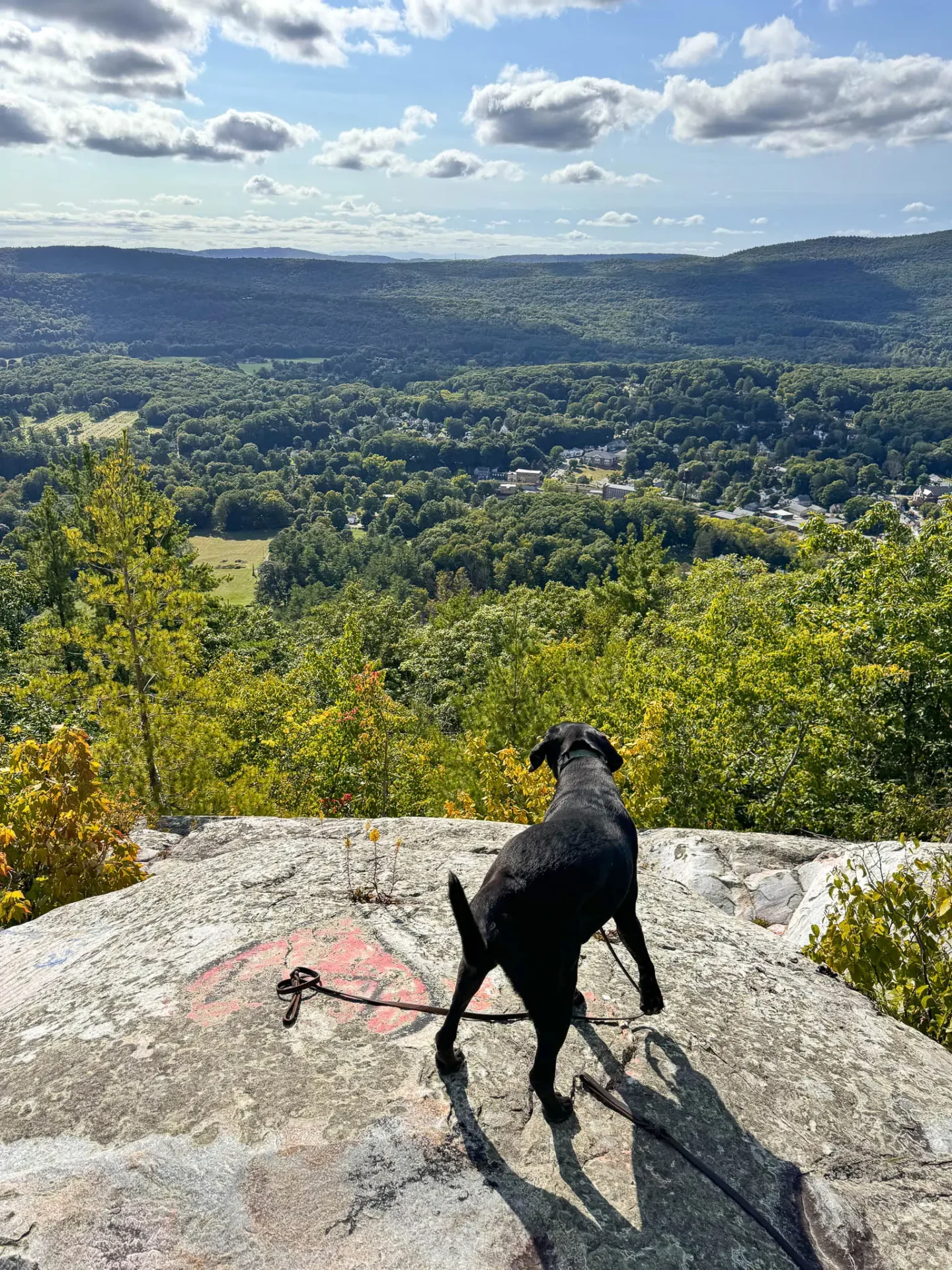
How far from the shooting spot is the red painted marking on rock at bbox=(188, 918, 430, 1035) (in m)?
4.65

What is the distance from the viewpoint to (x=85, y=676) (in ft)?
46.4

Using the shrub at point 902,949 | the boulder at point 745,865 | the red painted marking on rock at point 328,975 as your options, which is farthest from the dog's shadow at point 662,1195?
the boulder at point 745,865

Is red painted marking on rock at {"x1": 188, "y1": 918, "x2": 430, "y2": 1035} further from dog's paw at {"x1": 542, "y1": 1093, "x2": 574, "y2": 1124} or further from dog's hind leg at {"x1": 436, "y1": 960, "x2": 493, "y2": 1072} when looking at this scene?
dog's paw at {"x1": 542, "y1": 1093, "x2": 574, "y2": 1124}

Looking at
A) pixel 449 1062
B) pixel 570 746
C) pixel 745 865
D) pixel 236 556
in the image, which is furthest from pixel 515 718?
pixel 236 556

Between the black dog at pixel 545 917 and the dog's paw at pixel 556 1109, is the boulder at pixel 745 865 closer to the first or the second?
the dog's paw at pixel 556 1109

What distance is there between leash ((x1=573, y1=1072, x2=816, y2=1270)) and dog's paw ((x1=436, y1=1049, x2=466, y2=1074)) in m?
0.73

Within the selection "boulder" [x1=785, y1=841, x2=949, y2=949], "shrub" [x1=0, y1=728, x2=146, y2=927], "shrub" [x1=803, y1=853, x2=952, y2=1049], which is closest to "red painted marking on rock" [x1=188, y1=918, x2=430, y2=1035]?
"shrub" [x1=0, y1=728, x2=146, y2=927]

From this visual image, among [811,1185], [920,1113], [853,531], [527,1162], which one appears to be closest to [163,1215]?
[527,1162]

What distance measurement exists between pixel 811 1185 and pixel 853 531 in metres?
16.8

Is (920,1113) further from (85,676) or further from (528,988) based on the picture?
(85,676)

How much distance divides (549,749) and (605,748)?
0.44m

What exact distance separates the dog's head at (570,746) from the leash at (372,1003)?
46.6 inches

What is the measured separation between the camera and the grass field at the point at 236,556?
11206 centimetres

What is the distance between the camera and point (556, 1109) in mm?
3953
